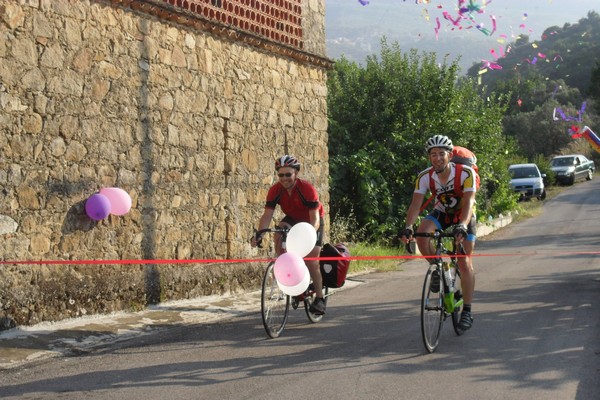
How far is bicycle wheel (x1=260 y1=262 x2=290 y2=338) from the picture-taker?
328 inches

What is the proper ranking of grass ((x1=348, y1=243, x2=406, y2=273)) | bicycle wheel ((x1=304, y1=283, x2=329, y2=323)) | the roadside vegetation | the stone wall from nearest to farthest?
the stone wall
bicycle wheel ((x1=304, y1=283, x2=329, y2=323))
grass ((x1=348, y1=243, x2=406, y2=273))
the roadside vegetation

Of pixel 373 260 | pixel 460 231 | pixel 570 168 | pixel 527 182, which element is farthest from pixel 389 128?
pixel 570 168

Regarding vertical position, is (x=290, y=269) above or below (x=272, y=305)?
above

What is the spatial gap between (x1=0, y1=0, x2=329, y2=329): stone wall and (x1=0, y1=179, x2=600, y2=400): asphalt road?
1227 mm

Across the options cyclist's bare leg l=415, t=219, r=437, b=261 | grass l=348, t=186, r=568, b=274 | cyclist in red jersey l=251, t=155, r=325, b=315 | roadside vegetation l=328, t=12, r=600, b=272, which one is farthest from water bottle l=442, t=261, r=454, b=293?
roadside vegetation l=328, t=12, r=600, b=272

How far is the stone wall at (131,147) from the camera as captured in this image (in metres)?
8.59

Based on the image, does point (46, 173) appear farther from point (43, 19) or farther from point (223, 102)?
point (223, 102)

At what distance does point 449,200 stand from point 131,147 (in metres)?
3.89

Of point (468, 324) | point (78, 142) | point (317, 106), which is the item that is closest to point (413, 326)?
point (468, 324)

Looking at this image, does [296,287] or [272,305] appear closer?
[296,287]

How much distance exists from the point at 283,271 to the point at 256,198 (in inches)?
189

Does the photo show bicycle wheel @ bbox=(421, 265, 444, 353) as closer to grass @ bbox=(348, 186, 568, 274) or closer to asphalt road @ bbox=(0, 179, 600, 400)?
asphalt road @ bbox=(0, 179, 600, 400)

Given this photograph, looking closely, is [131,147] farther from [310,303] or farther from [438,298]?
[438,298]

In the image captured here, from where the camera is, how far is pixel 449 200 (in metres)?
8.47
